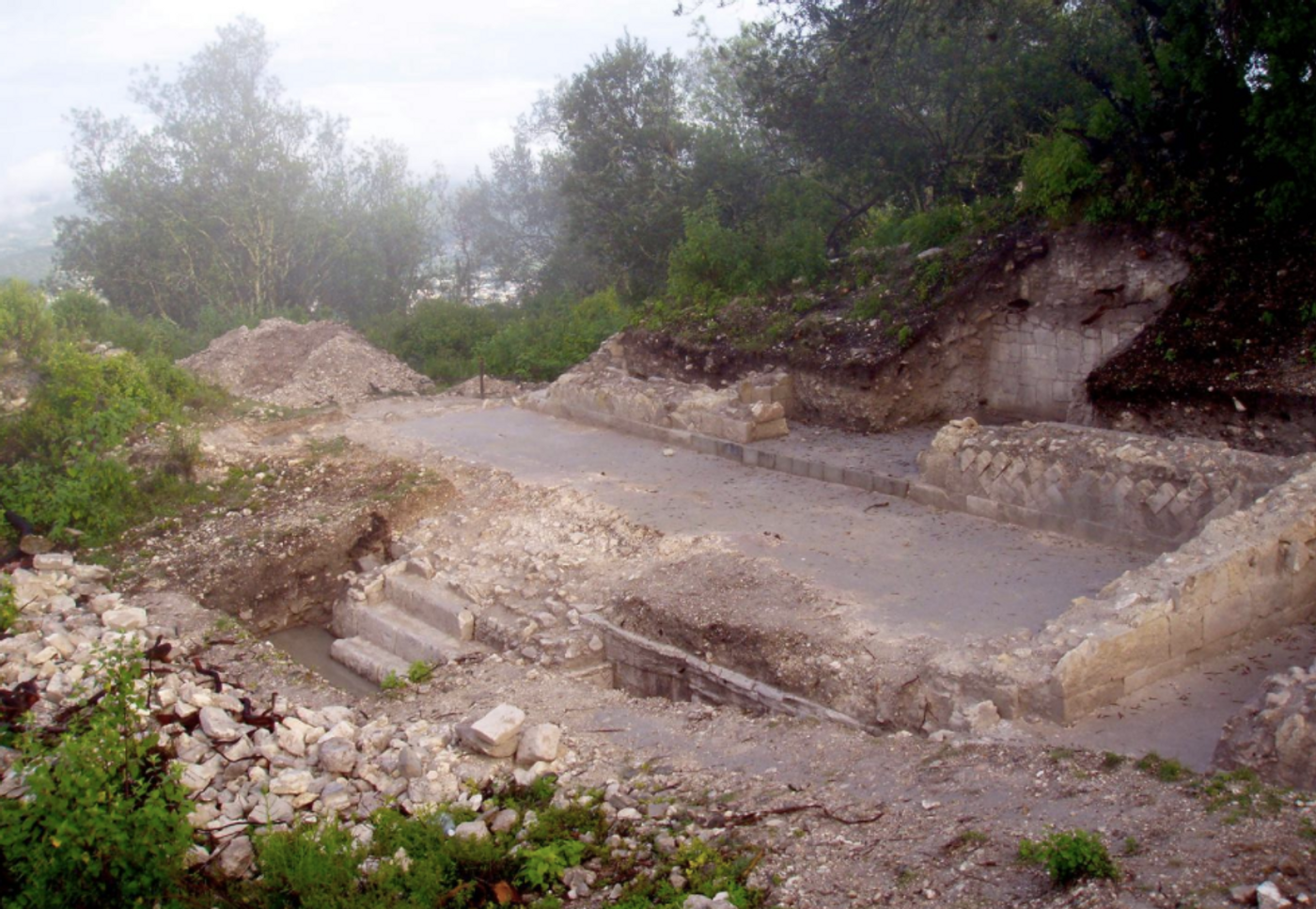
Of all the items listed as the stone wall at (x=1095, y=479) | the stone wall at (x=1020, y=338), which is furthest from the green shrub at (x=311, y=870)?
the stone wall at (x=1020, y=338)

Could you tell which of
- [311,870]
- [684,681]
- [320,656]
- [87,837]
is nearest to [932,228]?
[684,681]

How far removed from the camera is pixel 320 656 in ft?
28.4

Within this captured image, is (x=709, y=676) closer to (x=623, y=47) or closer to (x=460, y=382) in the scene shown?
(x=460, y=382)

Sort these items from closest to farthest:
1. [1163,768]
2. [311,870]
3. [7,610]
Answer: [311,870] → [1163,768] → [7,610]

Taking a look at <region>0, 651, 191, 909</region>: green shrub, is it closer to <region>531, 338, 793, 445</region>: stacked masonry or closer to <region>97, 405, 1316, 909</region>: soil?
<region>97, 405, 1316, 909</region>: soil

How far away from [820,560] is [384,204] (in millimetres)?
22439

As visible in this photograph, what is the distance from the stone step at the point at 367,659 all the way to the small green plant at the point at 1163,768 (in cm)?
497

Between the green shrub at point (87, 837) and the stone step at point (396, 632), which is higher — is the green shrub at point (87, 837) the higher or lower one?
the higher one

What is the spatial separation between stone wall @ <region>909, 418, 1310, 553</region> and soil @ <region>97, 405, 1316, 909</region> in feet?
7.81

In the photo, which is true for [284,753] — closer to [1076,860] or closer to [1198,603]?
[1076,860]

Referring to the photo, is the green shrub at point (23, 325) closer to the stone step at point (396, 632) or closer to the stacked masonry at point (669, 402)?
the stacked masonry at point (669, 402)

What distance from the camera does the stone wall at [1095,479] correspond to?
720cm

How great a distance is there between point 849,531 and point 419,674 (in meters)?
3.56

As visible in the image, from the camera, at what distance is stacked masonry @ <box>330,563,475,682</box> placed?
26.0 ft
